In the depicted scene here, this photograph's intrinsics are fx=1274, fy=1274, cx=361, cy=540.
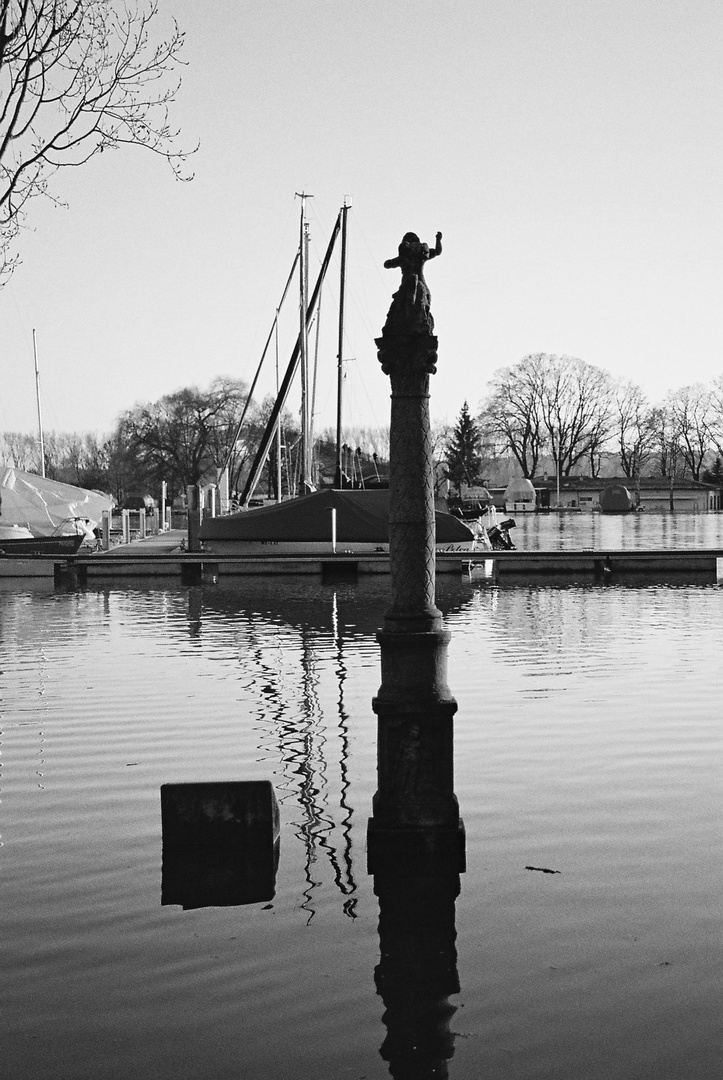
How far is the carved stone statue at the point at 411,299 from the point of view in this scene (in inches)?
279

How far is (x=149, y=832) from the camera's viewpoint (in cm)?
782

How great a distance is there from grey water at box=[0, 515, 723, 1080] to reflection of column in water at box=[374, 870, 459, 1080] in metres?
0.02

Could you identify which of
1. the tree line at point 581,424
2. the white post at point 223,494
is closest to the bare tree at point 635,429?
the tree line at point 581,424

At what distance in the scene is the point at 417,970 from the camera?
18.5 ft

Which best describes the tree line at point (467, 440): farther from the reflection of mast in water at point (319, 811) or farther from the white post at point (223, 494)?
the reflection of mast in water at point (319, 811)

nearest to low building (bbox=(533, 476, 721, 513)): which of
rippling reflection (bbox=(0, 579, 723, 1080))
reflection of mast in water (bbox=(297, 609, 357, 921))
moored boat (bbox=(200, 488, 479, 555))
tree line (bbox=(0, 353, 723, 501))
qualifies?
tree line (bbox=(0, 353, 723, 501))

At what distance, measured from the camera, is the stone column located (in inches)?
271

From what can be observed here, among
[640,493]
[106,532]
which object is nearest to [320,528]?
[106,532]

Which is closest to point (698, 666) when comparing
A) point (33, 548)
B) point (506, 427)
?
point (33, 548)

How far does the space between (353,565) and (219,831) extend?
25.5 metres

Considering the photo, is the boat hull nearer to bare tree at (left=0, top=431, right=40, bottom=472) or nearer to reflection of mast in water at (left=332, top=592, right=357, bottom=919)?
reflection of mast in water at (left=332, top=592, right=357, bottom=919)

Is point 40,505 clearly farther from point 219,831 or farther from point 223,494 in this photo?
point 219,831

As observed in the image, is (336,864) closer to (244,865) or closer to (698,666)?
(244,865)

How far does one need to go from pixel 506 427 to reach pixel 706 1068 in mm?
127327
